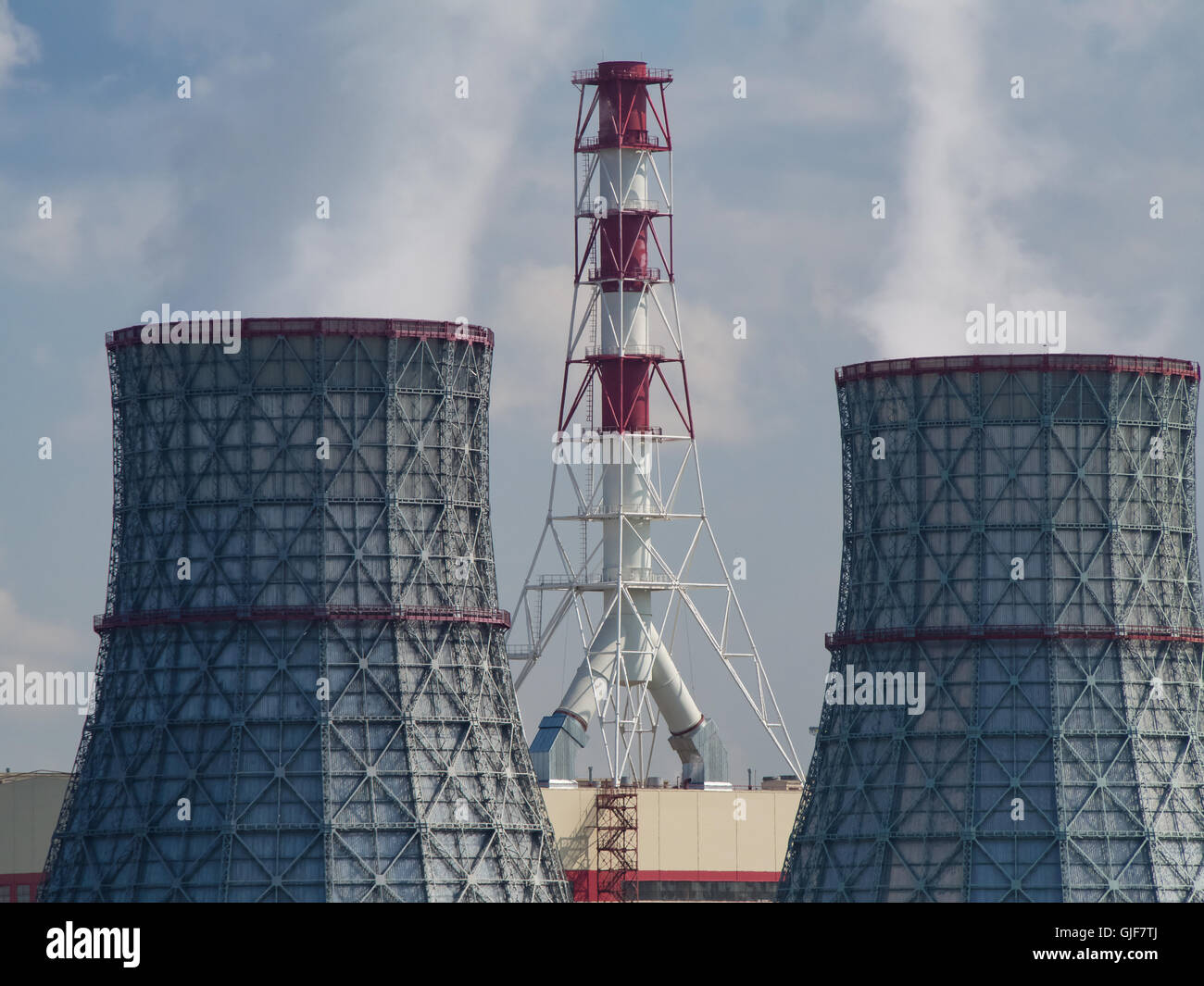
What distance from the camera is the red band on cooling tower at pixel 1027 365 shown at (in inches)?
4006

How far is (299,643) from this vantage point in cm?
9838

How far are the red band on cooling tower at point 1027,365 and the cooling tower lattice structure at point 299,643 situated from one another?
17.1 m

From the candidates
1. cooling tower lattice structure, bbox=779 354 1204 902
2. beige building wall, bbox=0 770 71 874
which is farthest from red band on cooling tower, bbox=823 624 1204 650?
beige building wall, bbox=0 770 71 874

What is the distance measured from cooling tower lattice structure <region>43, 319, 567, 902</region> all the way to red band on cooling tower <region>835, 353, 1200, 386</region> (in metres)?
17.1

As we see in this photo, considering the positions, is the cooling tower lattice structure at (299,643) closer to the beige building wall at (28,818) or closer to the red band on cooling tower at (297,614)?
the red band on cooling tower at (297,614)

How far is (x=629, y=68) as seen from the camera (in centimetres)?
13162

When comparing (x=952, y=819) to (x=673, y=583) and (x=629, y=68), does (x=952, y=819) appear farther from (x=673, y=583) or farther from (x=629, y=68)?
(x=629, y=68)

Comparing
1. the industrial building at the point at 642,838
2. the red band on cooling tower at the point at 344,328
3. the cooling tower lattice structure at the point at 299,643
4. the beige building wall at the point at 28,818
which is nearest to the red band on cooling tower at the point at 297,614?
the cooling tower lattice structure at the point at 299,643

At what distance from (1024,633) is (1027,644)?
A: 1.72 ft

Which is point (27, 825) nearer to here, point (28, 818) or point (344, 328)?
point (28, 818)

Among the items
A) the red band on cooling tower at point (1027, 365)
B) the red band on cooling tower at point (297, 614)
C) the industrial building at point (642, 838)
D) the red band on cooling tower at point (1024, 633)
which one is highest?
the red band on cooling tower at point (1027, 365)

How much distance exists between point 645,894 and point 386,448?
32212 millimetres
